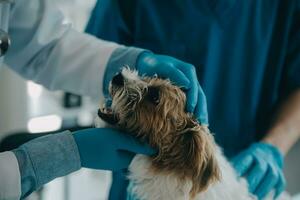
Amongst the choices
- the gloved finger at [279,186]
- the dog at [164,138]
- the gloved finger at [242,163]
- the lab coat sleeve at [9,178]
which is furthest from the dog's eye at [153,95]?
the gloved finger at [279,186]

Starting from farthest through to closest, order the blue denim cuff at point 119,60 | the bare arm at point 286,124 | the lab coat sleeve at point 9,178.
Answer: the bare arm at point 286,124, the blue denim cuff at point 119,60, the lab coat sleeve at point 9,178

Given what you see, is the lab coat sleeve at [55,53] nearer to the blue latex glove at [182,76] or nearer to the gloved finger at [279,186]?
the blue latex glove at [182,76]

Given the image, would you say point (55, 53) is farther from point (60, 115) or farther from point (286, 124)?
point (286, 124)

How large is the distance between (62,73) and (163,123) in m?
0.40

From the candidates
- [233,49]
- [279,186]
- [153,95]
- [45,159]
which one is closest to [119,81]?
[153,95]

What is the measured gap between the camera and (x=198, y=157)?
0.86m

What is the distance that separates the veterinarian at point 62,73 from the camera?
2.44 ft

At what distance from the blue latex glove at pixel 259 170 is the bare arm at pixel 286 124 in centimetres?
11

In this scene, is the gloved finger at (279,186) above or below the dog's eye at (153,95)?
below

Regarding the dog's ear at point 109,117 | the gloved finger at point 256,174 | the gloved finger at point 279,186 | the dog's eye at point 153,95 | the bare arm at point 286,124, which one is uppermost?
the dog's eye at point 153,95

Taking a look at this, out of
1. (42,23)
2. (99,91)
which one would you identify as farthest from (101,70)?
(42,23)

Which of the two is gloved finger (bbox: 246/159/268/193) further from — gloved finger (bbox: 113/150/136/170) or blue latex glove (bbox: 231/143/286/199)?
gloved finger (bbox: 113/150/136/170)

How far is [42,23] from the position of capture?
3.58ft

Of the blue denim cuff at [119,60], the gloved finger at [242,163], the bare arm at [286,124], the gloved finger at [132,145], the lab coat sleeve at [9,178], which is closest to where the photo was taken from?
the lab coat sleeve at [9,178]
